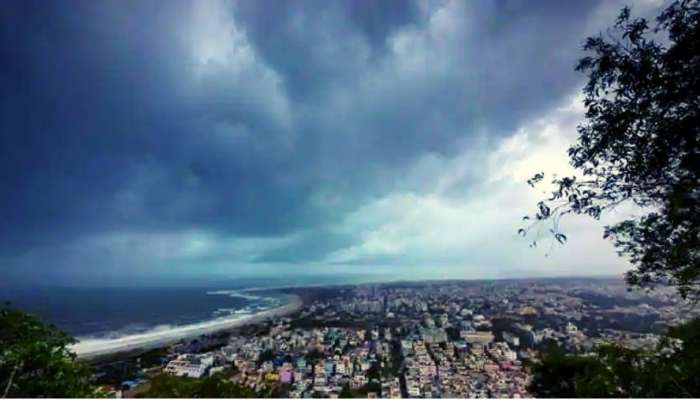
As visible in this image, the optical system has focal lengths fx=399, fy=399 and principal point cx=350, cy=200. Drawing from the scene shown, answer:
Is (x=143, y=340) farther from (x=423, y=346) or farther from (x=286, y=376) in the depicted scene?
(x=423, y=346)

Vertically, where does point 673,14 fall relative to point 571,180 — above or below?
above

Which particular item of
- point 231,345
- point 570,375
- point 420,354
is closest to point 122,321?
point 231,345

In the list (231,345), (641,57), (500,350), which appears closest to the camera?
(641,57)

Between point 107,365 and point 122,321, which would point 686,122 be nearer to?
point 107,365

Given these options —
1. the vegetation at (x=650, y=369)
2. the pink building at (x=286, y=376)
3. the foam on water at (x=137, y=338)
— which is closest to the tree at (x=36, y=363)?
the pink building at (x=286, y=376)

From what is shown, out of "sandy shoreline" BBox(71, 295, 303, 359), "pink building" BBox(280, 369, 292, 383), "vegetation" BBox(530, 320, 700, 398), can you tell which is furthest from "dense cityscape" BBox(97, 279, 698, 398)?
"sandy shoreline" BBox(71, 295, 303, 359)

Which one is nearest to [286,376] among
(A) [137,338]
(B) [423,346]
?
(B) [423,346]

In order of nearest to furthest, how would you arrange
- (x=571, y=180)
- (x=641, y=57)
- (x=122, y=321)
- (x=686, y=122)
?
(x=686, y=122) → (x=641, y=57) → (x=571, y=180) → (x=122, y=321)

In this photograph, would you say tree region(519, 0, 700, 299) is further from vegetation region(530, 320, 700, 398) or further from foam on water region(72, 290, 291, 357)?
foam on water region(72, 290, 291, 357)
